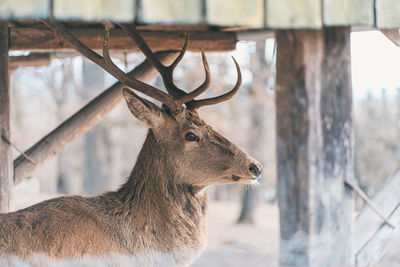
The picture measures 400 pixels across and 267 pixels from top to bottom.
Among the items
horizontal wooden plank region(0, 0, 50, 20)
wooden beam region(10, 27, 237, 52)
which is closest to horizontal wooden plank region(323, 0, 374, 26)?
horizontal wooden plank region(0, 0, 50, 20)

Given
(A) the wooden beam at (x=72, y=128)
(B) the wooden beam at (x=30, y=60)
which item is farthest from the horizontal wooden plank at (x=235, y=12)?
(B) the wooden beam at (x=30, y=60)

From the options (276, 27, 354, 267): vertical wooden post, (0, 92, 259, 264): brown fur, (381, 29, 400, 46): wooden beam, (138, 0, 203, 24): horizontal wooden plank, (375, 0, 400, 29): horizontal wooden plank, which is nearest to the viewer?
(138, 0, 203, 24): horizontal wooden plank

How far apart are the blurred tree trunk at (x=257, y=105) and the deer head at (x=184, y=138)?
951 cm

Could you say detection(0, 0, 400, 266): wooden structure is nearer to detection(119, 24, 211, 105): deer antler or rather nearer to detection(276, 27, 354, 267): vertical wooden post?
detection(276, 27, 354, 267): vertical wooden post

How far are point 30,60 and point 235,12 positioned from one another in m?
4.46

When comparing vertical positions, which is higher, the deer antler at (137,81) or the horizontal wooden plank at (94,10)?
the horizontal wooden plank at (94,10)

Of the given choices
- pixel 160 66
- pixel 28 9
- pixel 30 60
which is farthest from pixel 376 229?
pixel 30 60

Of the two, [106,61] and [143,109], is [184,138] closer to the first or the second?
[143,109]

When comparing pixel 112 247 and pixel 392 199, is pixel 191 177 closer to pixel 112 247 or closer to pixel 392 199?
pixel 112 247

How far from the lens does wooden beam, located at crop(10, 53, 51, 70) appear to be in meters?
6.37

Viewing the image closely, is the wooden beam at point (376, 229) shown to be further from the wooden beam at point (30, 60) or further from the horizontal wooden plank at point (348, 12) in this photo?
the wooden beam at point (30, 60)

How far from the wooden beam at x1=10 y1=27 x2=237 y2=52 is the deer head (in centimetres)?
92

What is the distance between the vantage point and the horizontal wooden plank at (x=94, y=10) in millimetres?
2572

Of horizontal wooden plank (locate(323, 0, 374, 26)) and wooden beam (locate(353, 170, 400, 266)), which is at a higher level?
horizontal wooden plank (locate(323, 0, 374, 26))
